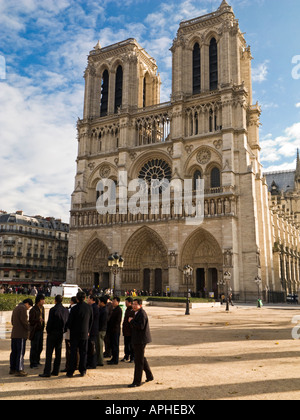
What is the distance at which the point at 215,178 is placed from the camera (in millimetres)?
36469

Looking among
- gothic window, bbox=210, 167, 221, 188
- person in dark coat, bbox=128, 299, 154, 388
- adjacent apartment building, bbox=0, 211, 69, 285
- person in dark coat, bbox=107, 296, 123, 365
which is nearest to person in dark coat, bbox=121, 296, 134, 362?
person in dark coat, bbox=107, 296, 123, 365

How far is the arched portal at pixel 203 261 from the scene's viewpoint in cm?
3412

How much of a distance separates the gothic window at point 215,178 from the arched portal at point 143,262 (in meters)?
7.76

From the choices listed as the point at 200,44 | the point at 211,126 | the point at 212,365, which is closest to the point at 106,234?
the point at 211,126

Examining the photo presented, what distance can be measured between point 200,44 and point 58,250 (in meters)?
33.5

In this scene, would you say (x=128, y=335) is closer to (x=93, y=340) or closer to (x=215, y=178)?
(x=93, y=340)

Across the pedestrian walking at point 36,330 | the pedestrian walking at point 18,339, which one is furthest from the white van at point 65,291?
the pedestrian walking at point 18,339

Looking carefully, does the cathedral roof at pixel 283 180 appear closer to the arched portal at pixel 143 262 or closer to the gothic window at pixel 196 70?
the gothic window at pixel 196 70

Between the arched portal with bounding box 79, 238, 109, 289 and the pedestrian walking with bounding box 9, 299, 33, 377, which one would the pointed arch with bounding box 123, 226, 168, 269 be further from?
the pedestrian walking with bounding box 9, 299, 33, 377

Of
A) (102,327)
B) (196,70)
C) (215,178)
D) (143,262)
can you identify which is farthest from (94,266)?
(102,327)

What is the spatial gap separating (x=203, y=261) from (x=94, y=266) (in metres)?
12.7

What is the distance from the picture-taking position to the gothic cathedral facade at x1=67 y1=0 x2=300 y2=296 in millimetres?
33719

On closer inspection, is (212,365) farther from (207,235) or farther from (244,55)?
(244,55)

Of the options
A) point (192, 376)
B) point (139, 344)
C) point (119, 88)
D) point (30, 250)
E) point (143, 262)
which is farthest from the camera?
point (30, 250)
